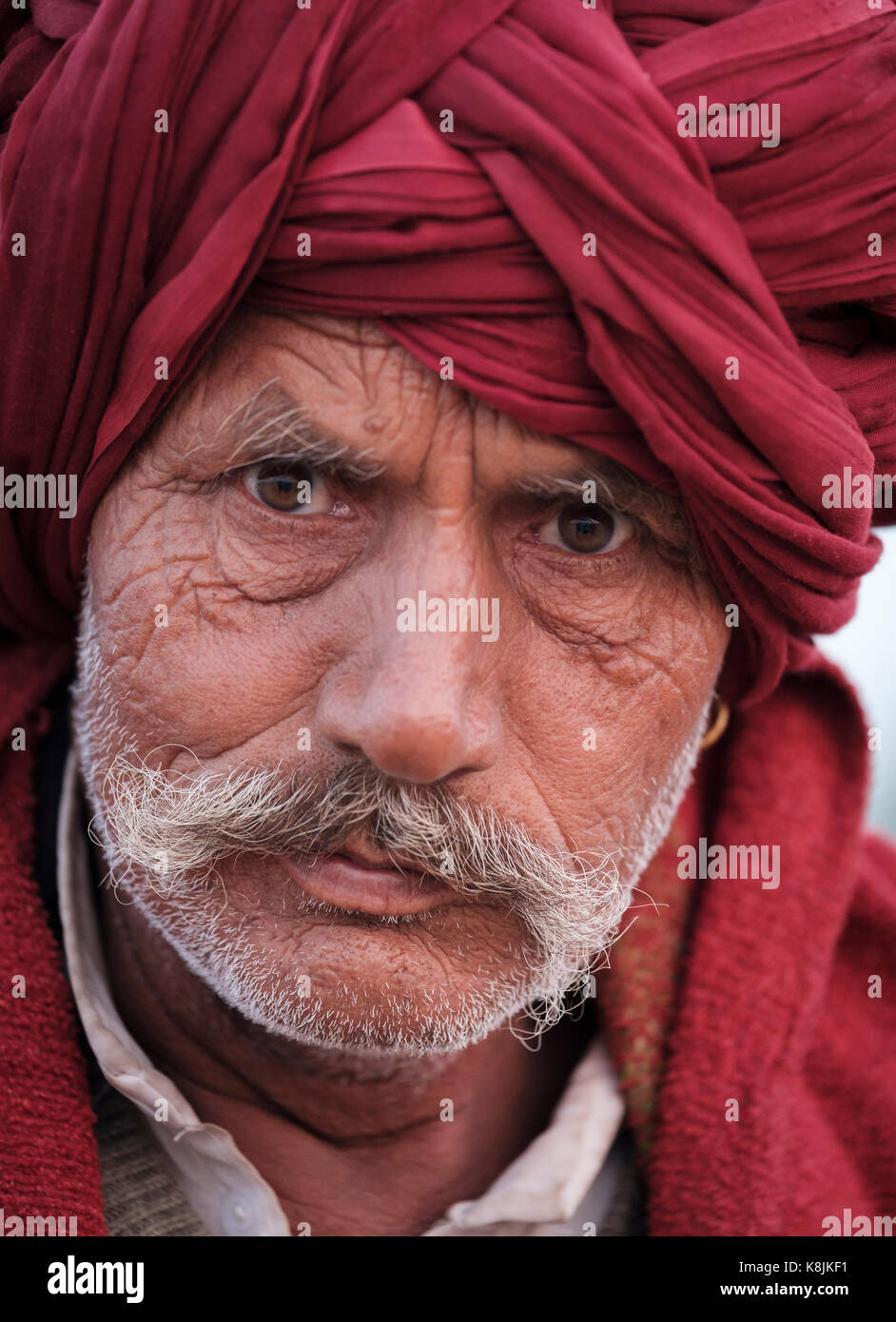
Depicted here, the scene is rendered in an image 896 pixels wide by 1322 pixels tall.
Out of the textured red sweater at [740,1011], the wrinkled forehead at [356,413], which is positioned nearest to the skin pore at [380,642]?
the wrinkled forehead at [356,413]

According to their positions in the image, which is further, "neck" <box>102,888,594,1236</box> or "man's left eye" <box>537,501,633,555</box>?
"neck" <box>102,888,594,1236</box>

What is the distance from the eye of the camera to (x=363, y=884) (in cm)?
163

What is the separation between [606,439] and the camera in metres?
1.58

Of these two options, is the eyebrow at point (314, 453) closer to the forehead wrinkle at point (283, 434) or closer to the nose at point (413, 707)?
the forehead wrinkle at point (283, 434)

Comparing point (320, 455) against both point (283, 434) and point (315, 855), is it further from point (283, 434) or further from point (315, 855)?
point (315, 855)

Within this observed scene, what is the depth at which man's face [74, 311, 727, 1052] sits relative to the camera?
5.12 ft

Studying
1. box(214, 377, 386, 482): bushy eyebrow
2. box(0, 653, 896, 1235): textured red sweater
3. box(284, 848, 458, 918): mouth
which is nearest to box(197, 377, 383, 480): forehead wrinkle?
box(214, 377, 386, 482): bushy eyebrow

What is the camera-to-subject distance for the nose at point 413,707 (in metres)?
1.49

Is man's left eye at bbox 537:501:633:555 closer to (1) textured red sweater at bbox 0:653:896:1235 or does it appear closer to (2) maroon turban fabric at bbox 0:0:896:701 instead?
(2) maroon turban fabric at bbox 0:0:896:701

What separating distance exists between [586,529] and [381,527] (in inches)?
10.4

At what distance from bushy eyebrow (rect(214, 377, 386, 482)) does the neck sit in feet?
2.42

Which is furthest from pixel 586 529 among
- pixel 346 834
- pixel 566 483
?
pixel 346 834
